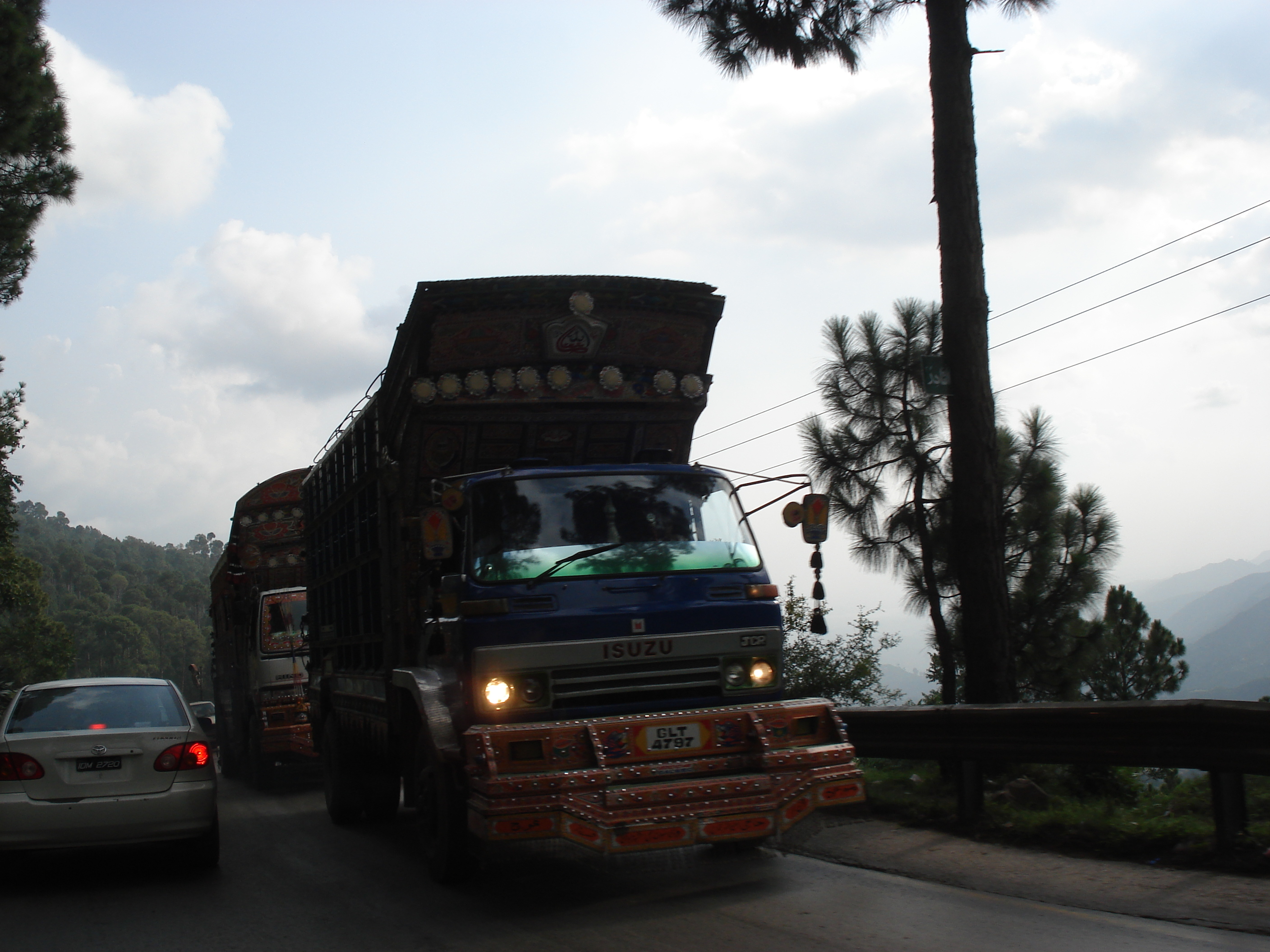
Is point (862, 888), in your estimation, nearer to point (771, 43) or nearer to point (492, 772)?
point (492, 772)

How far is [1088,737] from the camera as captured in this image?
7.29 meters

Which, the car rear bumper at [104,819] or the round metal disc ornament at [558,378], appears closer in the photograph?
the car rear bumper at [104,819]

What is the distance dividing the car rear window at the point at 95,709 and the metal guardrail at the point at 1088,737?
5080 millimetres

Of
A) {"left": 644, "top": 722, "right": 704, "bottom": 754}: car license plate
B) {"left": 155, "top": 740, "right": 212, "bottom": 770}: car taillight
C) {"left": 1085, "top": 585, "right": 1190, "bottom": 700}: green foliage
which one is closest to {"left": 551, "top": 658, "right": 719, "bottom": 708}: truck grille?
{"left": 644, "top": 722, "right": 704, "bottom": 754}: car license plate

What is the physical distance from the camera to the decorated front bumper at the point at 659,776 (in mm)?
5973

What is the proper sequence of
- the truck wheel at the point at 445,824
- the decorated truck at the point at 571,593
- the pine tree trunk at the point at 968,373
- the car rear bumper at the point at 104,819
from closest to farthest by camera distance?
the decorated truck at the point at 571,593, the truck wheel at the point at 445,824, the car rear bumper at the point at 104,819, the pine tree trunk at the point at 968,373

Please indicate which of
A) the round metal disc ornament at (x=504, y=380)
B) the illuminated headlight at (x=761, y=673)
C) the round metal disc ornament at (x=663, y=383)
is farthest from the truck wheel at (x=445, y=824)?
the round metal disc ornament at (x=663, y=383)

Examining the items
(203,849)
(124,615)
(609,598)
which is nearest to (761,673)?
(609,598)

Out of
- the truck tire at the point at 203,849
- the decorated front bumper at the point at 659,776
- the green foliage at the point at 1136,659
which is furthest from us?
the green foliage at the point at 1136,659

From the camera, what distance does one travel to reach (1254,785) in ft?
24.1

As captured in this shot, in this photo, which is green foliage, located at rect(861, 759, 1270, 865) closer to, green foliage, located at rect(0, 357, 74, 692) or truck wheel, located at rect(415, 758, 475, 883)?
truck wheel, located at rect(415, 758, 475, 883)

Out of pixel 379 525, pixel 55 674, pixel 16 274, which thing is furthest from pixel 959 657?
pixel 55 674

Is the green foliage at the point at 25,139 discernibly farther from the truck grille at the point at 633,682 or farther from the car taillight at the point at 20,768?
the truck grille at the point at 633,682

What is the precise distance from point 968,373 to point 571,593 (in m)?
4.79
